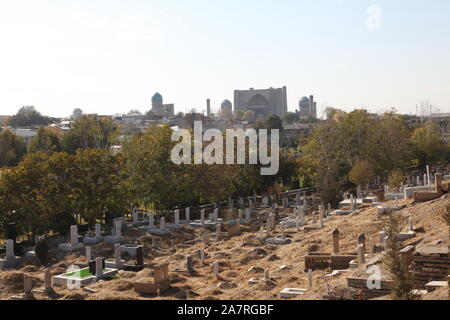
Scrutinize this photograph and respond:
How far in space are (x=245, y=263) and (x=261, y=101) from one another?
395 feet

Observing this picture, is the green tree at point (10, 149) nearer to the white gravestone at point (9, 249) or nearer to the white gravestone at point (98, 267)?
the white gravestone at point (9, 249)

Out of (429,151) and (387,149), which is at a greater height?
(387,149)

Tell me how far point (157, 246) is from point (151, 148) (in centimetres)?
1040

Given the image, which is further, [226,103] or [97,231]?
[226,103]

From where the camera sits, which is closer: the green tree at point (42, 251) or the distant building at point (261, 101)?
the green tree at point (42, 251)

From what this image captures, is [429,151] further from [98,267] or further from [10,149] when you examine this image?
[10,149]

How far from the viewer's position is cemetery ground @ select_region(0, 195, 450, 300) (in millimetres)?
14461

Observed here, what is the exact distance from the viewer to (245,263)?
19.0m

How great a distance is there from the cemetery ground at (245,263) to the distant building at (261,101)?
11100 cm

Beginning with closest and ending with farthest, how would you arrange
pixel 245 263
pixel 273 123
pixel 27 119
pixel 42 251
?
pixel 245 263 < pixel 42 251 < pixel 273 123 < pixel 27 119

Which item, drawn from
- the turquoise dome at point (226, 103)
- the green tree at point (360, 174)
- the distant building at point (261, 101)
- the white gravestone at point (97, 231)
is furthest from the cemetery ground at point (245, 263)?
the turquoise dome at point (226, 103)

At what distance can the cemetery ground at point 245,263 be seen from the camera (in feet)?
47.4

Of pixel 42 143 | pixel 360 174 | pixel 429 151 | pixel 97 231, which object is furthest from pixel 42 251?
pixel 429 151
